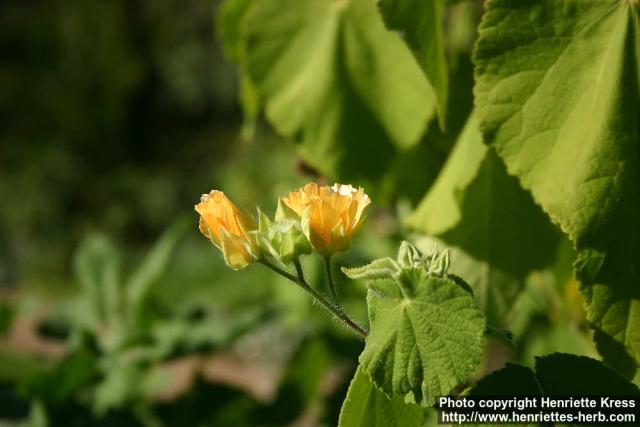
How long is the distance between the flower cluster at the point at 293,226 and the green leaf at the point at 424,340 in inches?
2.2

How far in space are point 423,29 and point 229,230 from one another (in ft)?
0.85

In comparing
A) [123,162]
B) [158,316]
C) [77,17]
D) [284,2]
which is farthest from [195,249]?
[284,2]

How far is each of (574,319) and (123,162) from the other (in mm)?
6542

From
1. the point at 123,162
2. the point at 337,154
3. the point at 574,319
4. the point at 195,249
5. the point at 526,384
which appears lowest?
the point at 526,384

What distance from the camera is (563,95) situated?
67 centimetres

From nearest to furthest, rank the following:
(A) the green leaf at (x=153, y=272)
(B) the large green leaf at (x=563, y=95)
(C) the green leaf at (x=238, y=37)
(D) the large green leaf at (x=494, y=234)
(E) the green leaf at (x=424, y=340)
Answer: (E) the green leaf at (x=424, y=340)
(B) the large green leaf at (x=563, y=95)
(D) the large green leaf at (x=494, y=234)
(C) the green leaf at (x=238, y=37)
(A) the green leaf at (x=153, y=272)

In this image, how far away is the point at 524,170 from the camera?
675mm

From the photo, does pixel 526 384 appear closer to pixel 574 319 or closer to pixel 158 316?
pixel 574 319

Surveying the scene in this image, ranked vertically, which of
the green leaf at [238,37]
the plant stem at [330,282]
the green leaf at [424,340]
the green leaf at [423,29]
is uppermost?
the green leaf at [238,37]

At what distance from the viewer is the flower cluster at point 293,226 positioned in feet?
1.90

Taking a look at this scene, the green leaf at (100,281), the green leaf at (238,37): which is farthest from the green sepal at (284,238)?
the green leaf at (100,281)

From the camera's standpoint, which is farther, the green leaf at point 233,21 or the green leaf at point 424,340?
the green leaf at point 233,21

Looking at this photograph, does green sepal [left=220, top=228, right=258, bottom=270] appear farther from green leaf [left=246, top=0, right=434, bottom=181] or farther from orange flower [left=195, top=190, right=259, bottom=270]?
green leaf [left=246, top=0, right=434, bottom=181]

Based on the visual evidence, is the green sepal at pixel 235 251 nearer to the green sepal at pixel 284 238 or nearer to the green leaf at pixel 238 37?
the green sepal at pixel 284 238
